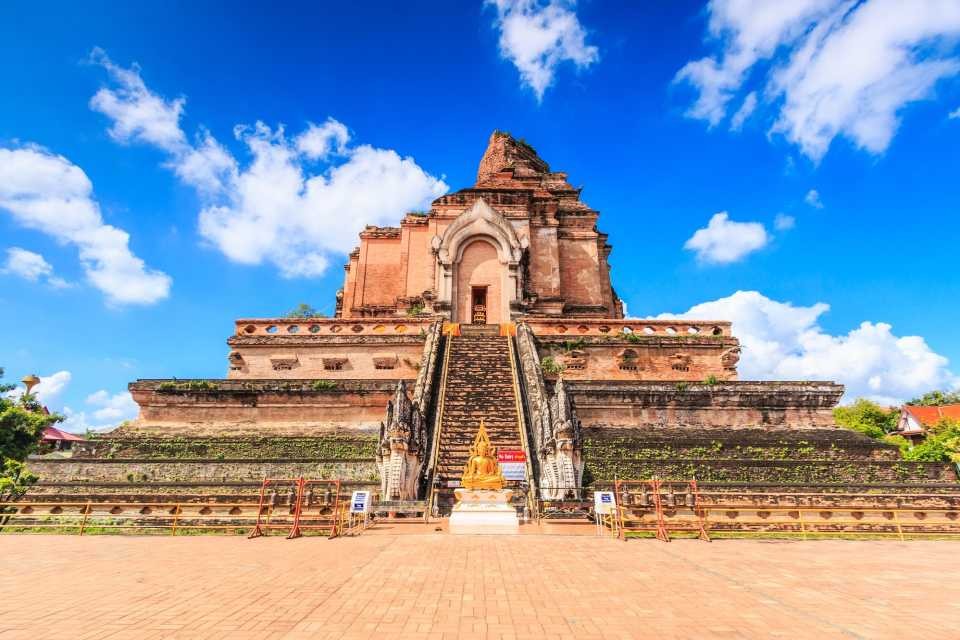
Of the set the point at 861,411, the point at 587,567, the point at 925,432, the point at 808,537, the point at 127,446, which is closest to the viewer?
the point at 587,567

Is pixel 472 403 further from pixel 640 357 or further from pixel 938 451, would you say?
pixel 938 451

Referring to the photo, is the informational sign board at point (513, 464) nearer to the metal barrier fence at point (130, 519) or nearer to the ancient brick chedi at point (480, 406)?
the ancient brick chedi at point (480, 406)

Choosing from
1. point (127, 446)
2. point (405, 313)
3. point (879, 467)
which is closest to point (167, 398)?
point (127, 446)

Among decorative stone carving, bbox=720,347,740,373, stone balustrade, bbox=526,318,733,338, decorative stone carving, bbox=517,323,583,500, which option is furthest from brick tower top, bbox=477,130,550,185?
decorative stone carving, bbox=517,323,583,500

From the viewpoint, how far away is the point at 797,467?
1478 cm

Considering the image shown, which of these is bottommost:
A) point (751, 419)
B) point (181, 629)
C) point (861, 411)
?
point (181, 629)

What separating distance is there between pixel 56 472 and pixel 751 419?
904 inches

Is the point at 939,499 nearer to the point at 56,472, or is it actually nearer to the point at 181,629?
the point at 181,629

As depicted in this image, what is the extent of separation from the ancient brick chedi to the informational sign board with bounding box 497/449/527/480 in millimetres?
150

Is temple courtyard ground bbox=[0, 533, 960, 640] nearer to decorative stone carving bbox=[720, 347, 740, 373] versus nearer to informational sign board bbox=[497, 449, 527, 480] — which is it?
informational sign board bbox=[497, 449, 527, 480]

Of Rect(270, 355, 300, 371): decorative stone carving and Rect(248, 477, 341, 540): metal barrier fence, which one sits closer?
Rect(248, 477, 341, 540): metal barrier fence

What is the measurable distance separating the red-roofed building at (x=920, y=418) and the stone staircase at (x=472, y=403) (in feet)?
149

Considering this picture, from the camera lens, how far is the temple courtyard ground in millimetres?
4715

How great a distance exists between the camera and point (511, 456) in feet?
44.9
